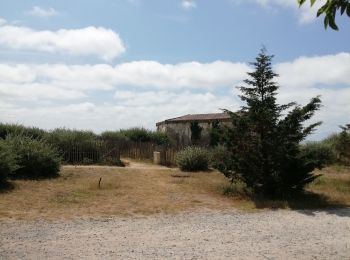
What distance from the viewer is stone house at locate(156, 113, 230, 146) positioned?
3991cm

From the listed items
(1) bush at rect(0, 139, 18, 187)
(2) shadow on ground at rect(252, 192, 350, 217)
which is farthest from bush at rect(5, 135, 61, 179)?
(2) shadow on ground at rect(252, 192, 350, 217)

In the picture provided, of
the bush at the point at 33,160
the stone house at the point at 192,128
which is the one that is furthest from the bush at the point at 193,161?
the stone house at the point at 192,128

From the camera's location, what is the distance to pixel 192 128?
40.7 metres

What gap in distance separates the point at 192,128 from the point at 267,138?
27.4m

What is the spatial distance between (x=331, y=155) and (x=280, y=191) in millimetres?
13918

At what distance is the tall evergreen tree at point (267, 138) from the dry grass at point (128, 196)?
82cm

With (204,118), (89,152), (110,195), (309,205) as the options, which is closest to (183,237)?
(110,195)

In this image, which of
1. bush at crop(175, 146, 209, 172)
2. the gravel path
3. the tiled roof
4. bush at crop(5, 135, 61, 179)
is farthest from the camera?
the tiled roof

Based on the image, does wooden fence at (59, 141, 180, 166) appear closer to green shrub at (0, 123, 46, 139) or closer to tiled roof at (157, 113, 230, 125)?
green shrub at (0, 123, 46, 139)

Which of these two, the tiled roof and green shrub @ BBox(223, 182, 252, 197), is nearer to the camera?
green shrub @ BBox(223, 182, 252, 197)

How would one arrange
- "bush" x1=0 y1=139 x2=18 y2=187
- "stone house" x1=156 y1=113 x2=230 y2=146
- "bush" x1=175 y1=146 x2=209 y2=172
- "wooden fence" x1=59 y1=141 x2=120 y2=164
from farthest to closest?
1. "stone house" x1=156 y1=113 x2=230 y2=146
2. "wooden fence" x1=59 y1=141 x2=120 y2=164
3. "bush" x1=175 y1=146 x2=209 y2=172
4. "bush" x1=0 y1=139 x2=18 y2=187

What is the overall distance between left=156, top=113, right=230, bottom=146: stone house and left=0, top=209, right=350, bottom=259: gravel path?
28.4 meters

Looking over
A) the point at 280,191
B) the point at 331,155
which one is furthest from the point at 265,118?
the point at 331,155

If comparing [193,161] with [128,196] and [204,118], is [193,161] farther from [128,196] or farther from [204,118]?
[204,118]
